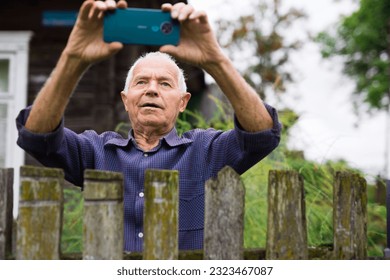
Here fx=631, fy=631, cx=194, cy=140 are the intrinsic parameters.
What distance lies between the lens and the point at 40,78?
22.4 ft

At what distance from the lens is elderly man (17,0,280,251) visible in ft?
5.16

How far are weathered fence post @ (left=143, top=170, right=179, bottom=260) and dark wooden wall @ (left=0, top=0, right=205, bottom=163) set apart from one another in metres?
5.03

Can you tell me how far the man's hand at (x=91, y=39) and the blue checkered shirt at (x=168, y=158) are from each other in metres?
0.32

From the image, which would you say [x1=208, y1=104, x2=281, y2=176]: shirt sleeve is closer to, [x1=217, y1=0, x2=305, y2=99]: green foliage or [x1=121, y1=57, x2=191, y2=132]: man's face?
[x1=121, y1=57, x2=191, y2=132]: man's face

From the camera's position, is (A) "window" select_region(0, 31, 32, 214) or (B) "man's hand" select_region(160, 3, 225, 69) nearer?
(B) "man's hand" select_region(160, 3, 225, 69)

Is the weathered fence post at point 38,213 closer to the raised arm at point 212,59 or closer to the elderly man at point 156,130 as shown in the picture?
the elderly man at point 156,130

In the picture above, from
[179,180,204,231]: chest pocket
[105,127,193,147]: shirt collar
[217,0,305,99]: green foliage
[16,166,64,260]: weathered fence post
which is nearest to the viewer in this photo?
[16,166,64,260]: weathered fence post

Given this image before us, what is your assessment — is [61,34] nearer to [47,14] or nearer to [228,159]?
[47,14]

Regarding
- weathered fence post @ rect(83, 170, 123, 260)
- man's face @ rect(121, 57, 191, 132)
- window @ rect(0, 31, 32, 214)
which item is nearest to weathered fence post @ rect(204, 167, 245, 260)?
weathered fence post @ rect(83, 170, 123, 260)

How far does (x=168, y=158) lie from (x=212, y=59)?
51 cm

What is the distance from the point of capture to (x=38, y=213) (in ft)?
4.87

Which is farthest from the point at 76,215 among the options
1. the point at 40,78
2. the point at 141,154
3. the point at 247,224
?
the point at 40,78

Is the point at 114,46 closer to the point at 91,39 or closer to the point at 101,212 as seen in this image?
the point at 91,39

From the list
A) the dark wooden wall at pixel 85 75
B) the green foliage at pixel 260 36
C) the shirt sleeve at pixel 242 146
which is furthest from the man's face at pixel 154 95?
the green foliage at pixel 260 36
